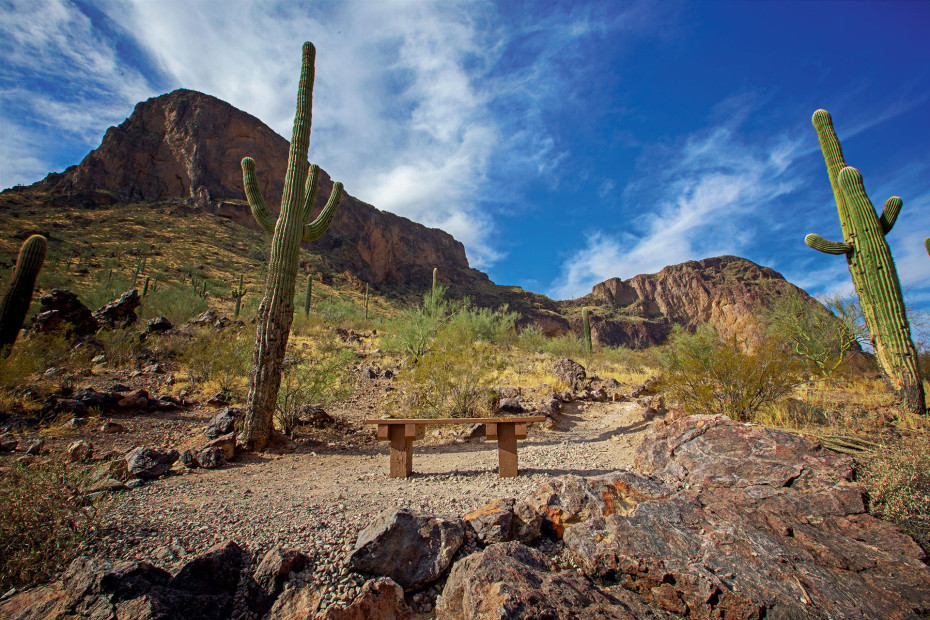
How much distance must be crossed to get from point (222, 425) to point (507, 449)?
13.5 feet

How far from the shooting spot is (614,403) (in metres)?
9.76

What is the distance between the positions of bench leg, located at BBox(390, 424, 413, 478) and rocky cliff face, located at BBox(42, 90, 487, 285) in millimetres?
52725

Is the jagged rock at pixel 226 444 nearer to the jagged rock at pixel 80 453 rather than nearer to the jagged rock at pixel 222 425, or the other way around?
the jagged rock at pixel 222 425

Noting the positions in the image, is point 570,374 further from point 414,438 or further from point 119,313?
point 119,313

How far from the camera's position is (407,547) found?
2459mm

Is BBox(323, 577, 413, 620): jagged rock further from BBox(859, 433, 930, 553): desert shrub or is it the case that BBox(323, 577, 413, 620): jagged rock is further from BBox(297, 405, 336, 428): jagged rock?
BBox(297, 405, 336, 428): jagged rock

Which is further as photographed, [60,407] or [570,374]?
[570,374]

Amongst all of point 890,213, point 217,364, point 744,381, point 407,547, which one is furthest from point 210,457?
point 890,213

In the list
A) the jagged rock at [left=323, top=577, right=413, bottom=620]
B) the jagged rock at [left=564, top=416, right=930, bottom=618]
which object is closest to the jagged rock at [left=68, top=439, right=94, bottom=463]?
the jagged rock at [left=323, top=577, right=413, bottom=620]

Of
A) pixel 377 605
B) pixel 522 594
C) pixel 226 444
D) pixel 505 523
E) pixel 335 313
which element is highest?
pixel 335 313

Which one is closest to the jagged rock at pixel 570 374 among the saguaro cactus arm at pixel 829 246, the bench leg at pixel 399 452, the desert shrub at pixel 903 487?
the saguaro cactus arm at pixel 829 246

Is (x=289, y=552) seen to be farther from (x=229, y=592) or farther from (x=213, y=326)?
(x=213, y=326)

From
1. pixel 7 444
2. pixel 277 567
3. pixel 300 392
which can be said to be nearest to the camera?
pixel 277 567

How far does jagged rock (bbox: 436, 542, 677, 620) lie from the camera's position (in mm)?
1921
